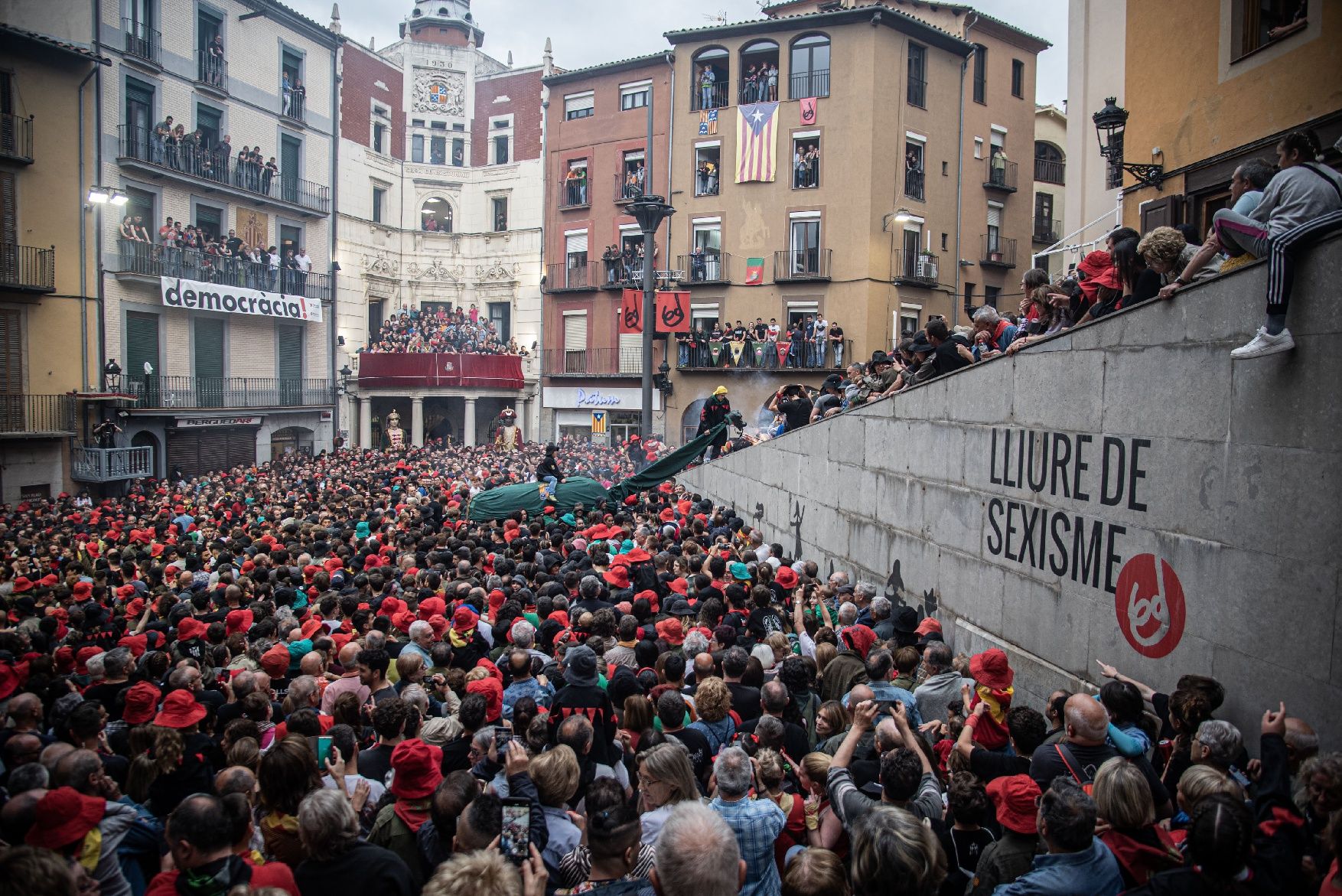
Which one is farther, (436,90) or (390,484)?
(436,90)

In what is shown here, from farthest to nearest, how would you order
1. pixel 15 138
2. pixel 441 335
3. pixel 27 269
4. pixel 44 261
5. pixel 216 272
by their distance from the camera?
pixel 441 335, pixel 216 272, pixel 44 261, pixel 27 269, pixel 15 138

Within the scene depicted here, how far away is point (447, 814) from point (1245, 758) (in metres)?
4.19

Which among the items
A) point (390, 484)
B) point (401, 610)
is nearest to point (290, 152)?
point (390, 484)

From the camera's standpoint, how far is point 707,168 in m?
31.8

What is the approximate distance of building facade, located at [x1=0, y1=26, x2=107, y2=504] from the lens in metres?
23.6

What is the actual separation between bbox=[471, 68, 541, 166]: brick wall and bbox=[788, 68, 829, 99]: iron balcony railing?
41.5ft

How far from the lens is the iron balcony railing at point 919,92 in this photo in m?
30.0

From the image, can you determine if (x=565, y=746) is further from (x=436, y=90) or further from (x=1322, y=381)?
(x=436, y=90)

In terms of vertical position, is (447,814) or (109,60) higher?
(109,60)

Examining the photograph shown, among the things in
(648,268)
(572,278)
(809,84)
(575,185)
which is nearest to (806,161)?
(809,84)

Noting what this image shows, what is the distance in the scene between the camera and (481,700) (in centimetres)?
493

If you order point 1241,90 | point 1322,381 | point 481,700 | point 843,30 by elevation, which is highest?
point 843,30

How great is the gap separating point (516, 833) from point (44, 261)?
93.4 feet

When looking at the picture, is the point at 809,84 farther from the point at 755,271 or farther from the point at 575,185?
the point at 575,185
